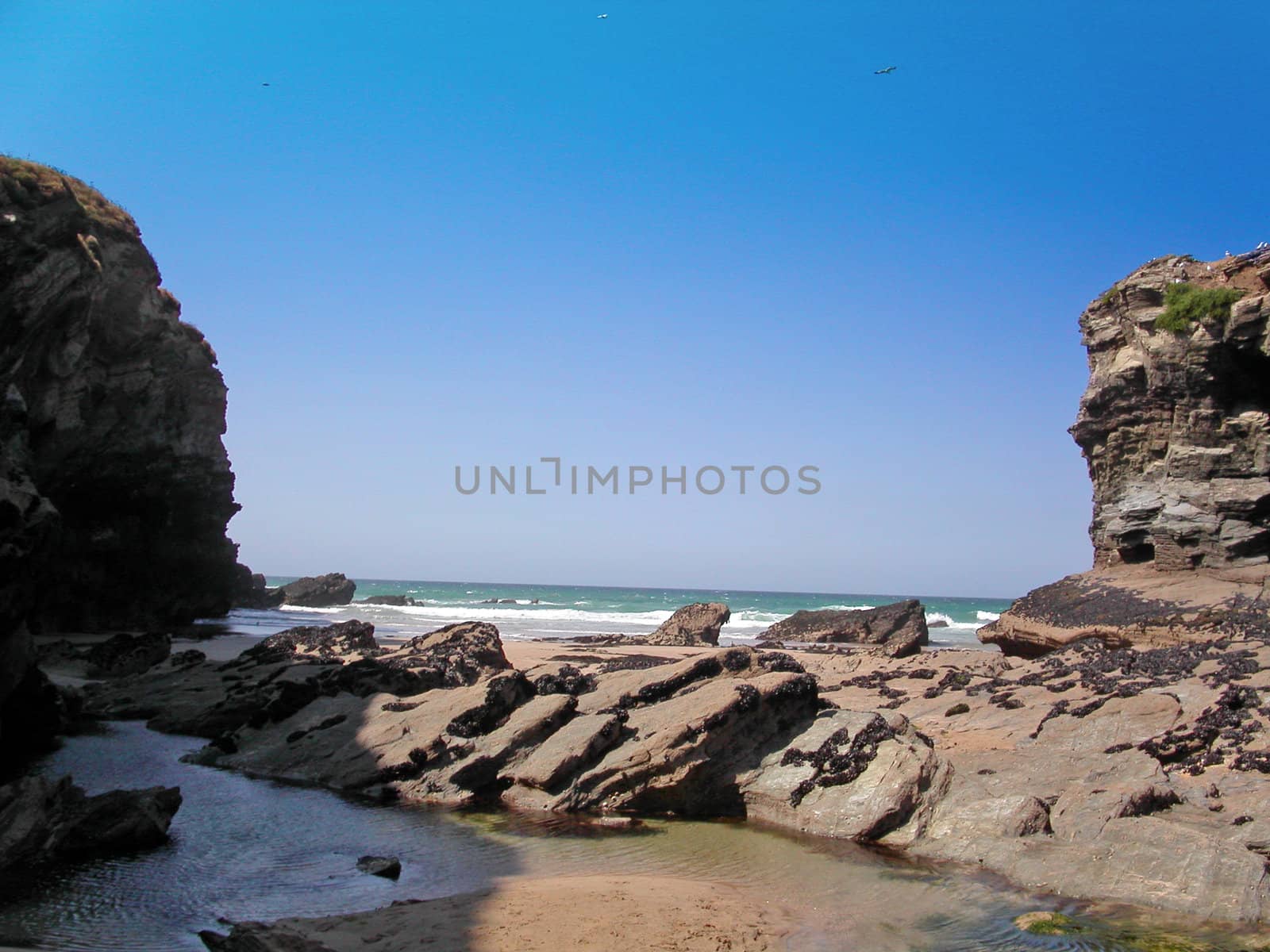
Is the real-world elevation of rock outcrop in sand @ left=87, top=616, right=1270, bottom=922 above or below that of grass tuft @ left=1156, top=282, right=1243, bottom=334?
below

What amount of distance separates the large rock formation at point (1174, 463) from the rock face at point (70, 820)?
18.9 m

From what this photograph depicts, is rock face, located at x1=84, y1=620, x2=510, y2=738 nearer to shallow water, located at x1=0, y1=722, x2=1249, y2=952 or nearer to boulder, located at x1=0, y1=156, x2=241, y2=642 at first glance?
shallow water, located at x1=0, y1=722, x2=1249, y2=952

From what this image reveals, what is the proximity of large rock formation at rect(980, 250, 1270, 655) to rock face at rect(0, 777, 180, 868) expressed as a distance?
18.9 metres

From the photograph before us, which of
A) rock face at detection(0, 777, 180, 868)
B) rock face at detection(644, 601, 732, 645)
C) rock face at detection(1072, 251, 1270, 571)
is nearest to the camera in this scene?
rock face at detection(0, 777, 180, 868)

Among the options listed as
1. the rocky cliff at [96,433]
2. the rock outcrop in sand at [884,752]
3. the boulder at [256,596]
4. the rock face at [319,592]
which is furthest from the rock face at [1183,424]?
the rock face at [319,592]

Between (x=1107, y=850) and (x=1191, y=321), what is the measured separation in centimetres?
1829

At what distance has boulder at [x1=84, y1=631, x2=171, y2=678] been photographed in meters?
24.5

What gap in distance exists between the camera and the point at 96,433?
3356cm

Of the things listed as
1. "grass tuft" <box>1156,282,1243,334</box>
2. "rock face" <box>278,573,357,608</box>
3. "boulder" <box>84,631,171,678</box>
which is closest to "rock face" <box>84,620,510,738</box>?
"boulder" <box>84,631,171,678</box>

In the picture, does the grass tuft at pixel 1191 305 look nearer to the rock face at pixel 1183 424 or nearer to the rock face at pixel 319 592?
the rock face at pixel 1183 424

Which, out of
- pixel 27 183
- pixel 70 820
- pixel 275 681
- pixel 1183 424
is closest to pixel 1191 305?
pixel 1183 424

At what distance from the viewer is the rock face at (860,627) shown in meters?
39.2

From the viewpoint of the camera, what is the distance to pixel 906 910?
829 centimetres

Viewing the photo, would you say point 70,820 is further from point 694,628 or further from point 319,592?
point 319,592
